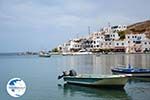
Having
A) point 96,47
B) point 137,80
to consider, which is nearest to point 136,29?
point 96,47

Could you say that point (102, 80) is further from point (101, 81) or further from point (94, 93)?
point (94, 93)

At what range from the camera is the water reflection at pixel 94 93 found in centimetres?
2064

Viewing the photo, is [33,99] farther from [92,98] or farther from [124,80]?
[124,80]

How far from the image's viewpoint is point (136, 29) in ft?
616

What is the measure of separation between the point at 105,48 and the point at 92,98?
137 meters

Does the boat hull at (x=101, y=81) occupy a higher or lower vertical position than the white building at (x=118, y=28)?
lower

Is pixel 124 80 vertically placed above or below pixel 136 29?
below

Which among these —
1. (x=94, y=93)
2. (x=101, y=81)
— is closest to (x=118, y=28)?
(x=101, y=81)

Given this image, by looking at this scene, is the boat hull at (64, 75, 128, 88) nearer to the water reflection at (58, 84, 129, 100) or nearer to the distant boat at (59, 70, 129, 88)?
the distant boat at (59, 70, 129, 88)

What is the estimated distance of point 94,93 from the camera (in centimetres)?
2230

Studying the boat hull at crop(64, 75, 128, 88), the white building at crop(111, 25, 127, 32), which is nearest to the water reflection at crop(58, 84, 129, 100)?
the boat hull at crop(64, 75, 128, 88)

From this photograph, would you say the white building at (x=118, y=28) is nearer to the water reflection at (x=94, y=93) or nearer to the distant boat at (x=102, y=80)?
the distant boat at (x=102, y=80)

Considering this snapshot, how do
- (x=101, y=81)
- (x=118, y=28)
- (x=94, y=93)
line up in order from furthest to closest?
(x=118, y=28), (x=101, y=81), (x=94, y=93)

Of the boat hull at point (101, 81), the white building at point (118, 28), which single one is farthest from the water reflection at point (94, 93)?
the white building at point (118, 28)
